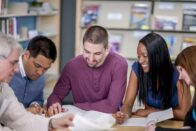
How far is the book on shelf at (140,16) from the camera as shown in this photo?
5285 mm

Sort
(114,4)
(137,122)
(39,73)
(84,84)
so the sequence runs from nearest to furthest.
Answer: (137,122) < (39,73) < (84,84) < (114,4)

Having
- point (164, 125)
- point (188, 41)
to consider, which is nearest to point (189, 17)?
point (188, 41)

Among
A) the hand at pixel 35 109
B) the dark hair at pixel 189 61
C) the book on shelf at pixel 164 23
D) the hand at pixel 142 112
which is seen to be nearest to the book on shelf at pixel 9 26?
the book on shelf at pixel 164 23

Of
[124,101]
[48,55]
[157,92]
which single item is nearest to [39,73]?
[48,55]

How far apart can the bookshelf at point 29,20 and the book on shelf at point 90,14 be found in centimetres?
49

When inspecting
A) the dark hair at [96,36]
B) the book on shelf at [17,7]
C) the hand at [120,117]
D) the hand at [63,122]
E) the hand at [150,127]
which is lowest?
the hand at [120,117]

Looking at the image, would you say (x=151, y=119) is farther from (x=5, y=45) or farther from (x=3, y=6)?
(x=3, y=6)

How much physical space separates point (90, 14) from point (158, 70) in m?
3.29

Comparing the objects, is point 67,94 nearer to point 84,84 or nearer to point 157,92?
point 84,84

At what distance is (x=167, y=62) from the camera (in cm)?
231

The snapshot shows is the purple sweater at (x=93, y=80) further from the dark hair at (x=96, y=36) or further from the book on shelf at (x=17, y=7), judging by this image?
the book on shelf at (x=17, y=7)

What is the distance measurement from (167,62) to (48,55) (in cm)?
79

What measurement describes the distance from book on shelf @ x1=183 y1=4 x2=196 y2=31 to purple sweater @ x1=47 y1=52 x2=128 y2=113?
3.01m

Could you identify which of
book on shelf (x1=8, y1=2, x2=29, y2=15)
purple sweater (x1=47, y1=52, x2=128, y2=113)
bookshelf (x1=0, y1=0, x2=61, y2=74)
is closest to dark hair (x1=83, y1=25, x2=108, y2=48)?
purple sweater (x1=47, y1=52, x2=128, y2=113)
